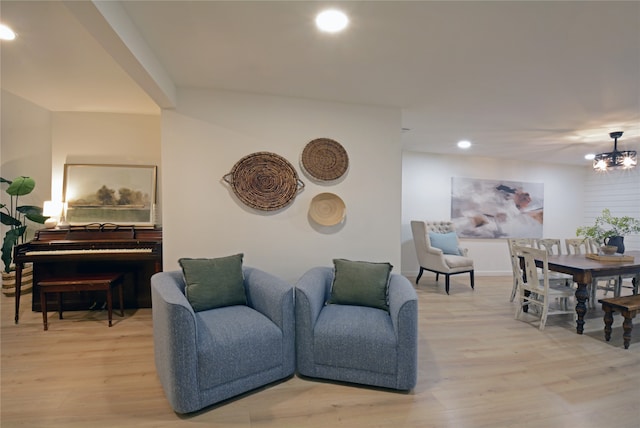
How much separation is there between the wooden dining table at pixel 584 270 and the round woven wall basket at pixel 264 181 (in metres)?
2.99

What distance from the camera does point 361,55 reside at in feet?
7.34

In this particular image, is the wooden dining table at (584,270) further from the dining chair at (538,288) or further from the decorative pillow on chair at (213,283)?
the decorative pillow on chair at (213,283)

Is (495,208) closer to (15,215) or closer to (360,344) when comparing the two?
(360,344)

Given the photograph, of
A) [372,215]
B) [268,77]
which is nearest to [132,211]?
[268,77]

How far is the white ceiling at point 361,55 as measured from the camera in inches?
68.1

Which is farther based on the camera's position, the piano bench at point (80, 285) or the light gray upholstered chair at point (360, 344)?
the piano bench at point (80, 285)

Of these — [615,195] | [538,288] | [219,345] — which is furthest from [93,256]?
[615,195]

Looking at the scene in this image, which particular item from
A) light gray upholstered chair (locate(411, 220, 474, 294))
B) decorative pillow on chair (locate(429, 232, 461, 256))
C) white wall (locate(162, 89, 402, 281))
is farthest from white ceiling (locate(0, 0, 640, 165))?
decorative pillow on chair (locate(429, 232, 461, 256))

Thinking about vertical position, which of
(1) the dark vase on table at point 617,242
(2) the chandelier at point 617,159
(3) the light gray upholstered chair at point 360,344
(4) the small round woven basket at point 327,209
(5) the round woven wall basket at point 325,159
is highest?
(2) the chandelier at point 617,159

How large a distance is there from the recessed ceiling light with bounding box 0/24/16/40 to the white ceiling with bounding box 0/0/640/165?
0.06 metres

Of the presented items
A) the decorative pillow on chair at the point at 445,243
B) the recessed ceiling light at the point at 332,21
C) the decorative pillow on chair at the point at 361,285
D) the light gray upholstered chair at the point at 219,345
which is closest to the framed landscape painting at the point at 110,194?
the light gray upholstered chair at the point at 219,345

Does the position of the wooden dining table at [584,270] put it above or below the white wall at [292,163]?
below

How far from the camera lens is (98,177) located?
3775 mm

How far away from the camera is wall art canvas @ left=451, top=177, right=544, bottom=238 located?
5766mm
